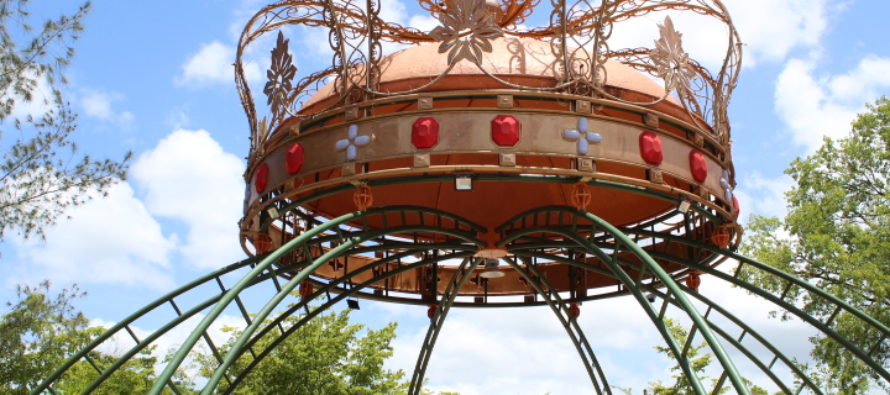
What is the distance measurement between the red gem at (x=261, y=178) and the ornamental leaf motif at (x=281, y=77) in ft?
2.71

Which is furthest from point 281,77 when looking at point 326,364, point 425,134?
point 326,364

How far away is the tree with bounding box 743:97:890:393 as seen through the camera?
2320cm

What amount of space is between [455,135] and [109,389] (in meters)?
20.5

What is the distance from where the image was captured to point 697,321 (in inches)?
382

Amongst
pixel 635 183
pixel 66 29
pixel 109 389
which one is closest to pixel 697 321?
pixel 635 183

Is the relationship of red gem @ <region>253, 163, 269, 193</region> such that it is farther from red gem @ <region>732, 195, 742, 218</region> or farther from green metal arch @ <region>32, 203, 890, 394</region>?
red gem @ <region>732, 195, 742, 218</region>

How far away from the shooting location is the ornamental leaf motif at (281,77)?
1305 centimetres

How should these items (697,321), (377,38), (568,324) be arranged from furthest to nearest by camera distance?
(568,324) < (377,38) < (697,321)

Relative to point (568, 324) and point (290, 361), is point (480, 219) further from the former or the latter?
point (290, 361)

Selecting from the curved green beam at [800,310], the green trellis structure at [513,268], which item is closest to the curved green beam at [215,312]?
the green trellis structure at [513,268]

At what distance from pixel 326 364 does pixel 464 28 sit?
17564mm

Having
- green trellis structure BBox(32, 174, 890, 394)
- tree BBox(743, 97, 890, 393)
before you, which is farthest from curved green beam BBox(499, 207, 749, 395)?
tree BBox(743, 97, 890, 393)

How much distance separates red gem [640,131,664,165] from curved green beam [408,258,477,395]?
5.75 metres

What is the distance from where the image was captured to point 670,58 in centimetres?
1224
